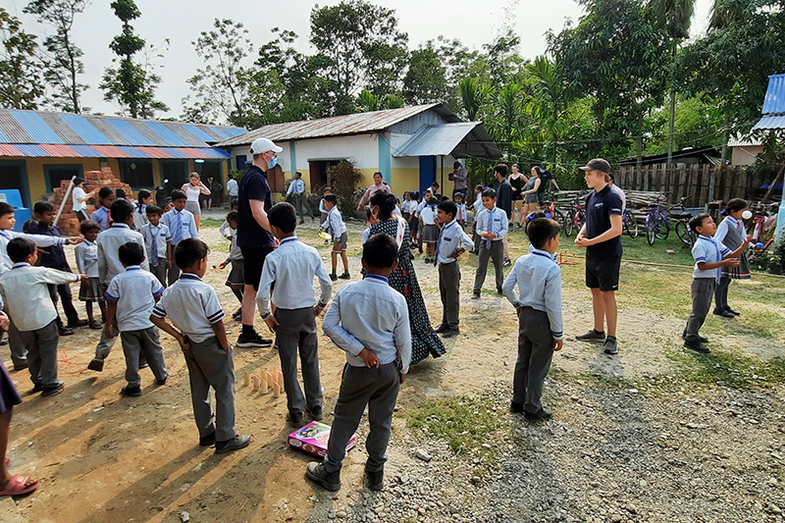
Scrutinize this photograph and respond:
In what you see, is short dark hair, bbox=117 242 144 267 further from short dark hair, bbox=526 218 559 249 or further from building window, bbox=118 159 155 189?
building window, bbox=118 159 155 189

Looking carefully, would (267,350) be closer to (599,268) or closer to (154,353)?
(154,353)

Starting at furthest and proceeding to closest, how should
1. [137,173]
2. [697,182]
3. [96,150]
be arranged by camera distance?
[137,173], [96,150], [697,182]

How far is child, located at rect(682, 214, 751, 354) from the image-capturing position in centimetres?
490

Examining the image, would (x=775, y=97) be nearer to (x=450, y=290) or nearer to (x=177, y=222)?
(x=450, y=290)

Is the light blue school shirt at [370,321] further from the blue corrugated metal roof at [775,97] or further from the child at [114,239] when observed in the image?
the blue corrugated metal roof at [775,97]

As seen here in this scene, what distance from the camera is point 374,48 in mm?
31188

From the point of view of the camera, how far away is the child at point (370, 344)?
2.78 meters

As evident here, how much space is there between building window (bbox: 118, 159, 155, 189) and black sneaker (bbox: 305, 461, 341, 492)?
22159 mm

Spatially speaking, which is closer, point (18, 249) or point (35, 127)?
point (18, 249)

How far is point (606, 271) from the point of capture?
4887 mm

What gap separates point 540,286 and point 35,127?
2200 cm

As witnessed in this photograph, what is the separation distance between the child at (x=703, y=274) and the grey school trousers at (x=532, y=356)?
239cm

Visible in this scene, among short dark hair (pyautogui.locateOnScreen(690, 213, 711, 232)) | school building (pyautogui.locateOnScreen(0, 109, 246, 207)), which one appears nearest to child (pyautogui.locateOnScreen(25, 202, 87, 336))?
short dark hair (pyautogui.locateOnScreen(690, 213, 711, 232))

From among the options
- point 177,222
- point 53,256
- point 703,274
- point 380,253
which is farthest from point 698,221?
point 53,256
